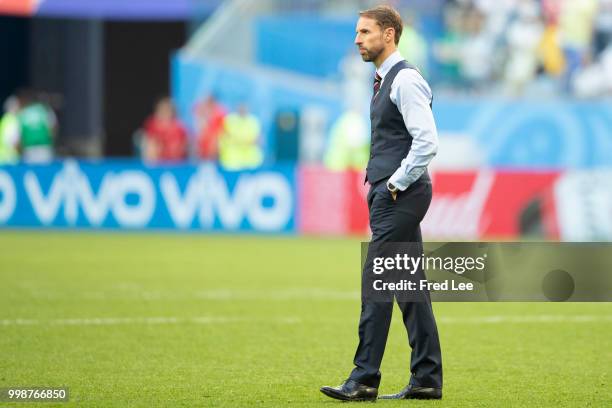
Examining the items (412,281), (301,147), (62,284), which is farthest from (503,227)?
(412,281)

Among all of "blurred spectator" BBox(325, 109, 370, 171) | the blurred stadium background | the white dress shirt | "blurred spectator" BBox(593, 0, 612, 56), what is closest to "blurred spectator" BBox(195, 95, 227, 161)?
the blurred stadium background

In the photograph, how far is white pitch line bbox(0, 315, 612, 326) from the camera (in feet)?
36.2

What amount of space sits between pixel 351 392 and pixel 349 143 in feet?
61.5

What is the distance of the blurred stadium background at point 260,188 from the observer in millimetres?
9156

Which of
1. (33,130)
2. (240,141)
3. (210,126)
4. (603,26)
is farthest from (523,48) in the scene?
(33,130)

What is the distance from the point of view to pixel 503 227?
21297 mm

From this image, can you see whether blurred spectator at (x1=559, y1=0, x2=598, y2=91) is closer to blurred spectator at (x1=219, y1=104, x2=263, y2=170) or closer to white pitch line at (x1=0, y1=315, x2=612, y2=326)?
blurred spectator at (x1=219, y1=104, x2=263, y2=170)

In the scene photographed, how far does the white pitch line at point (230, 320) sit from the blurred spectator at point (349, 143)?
13808 mm

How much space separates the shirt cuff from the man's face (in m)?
0.70

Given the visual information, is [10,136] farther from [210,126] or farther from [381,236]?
[381,236]

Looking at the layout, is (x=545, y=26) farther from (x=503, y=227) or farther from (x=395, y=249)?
(x=395, y=249)

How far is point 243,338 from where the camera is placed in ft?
34.0

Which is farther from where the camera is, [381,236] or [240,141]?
[240,141]

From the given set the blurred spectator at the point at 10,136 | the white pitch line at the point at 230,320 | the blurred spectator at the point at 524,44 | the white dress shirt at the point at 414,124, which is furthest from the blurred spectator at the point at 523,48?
the white dress shirt at the point at 414,124
